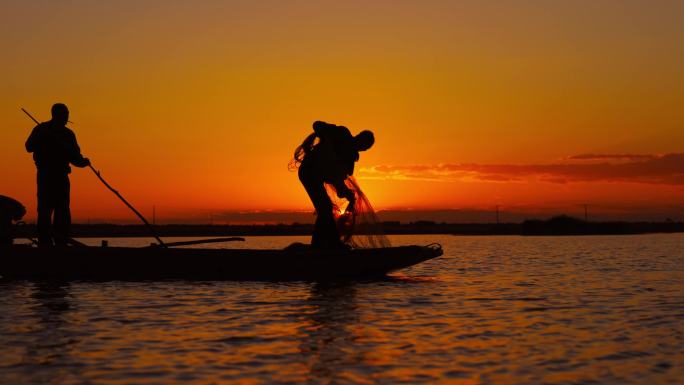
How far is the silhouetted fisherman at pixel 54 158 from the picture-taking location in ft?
54.6

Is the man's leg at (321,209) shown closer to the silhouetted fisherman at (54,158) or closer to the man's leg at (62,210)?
the silhouetted fisherman at (54,158)

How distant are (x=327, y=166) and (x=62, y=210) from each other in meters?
5.19

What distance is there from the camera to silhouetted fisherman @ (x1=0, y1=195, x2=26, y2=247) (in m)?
17.8

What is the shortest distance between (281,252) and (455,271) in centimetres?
770

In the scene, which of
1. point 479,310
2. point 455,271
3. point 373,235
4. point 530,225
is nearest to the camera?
point 479,310

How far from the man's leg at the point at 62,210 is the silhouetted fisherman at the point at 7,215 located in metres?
1.26

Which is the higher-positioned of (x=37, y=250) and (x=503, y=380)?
(x=37, y=250)

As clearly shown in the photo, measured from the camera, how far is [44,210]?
16859mm

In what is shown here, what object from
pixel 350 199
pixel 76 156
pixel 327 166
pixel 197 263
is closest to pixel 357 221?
pixel 350 199

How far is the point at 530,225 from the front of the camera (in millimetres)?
110062

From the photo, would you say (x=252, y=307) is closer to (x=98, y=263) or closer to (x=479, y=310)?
(x=479, y=310)

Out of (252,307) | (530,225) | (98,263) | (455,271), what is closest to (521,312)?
(252,307)

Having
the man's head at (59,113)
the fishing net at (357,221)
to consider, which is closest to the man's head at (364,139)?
the fishing net at (357,221)

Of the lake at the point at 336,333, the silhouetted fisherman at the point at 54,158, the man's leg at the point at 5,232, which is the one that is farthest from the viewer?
the man's leg at the point at 5,232
